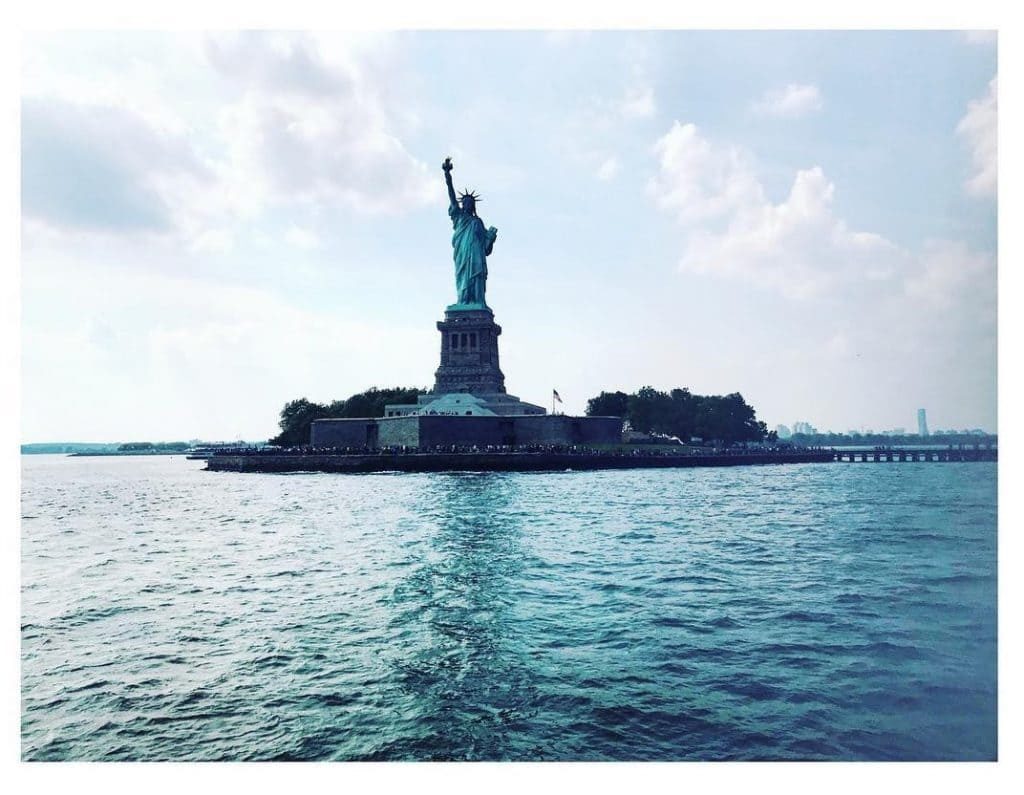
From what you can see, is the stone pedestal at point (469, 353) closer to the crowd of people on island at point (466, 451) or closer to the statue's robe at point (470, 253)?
the statue's robe at point (470, 253)

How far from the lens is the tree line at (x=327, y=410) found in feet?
242

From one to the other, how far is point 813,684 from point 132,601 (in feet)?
37.2

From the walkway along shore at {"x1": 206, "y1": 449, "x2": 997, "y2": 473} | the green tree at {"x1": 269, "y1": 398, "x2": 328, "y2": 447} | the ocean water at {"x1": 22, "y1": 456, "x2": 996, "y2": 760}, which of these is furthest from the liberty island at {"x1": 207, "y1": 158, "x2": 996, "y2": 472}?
the ocean water at {"x1": 22, "y1": 456, "x2": 996, "y2": 760}

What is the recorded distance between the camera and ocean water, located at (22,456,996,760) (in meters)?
7.54

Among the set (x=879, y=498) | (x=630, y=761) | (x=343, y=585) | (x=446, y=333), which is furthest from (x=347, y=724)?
(x=446, y=333)

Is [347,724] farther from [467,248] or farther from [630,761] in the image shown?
[467,248]

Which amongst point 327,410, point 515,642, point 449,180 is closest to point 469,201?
point 449,180

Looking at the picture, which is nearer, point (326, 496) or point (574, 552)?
point (574, 552)

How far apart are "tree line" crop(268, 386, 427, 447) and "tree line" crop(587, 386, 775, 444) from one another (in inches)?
872

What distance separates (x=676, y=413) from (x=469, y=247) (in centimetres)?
3494

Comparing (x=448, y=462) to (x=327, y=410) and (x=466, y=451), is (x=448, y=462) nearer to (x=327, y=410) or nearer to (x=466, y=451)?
(x=466, y=451)

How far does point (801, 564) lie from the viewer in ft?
52.7

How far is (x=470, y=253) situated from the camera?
195ft

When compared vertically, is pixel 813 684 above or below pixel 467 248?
below
